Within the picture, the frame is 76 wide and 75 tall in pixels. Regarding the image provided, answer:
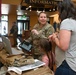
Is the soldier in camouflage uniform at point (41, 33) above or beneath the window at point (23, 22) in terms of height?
above

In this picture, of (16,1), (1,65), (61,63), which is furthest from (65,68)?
(16,1)

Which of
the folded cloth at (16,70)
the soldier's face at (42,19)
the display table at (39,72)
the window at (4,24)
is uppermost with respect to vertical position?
the soldier's face at (42,19)

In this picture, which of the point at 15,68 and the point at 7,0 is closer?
the point at 15,68

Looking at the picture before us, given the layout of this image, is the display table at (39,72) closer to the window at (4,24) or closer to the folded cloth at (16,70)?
the folded cloth at (16,70)

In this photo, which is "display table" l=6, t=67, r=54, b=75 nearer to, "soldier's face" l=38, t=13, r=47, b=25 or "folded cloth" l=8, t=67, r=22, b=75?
"folded cloth" l=8, t=67, r=22, b=75

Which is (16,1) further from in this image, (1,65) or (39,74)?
(39,74)

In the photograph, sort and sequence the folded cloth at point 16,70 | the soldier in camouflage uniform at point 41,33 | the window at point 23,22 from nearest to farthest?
the folded cloth at point 16,70 < the soldier in camouflage uniform at point 41,33 < the window at point 23,22

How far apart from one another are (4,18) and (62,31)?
1862cm

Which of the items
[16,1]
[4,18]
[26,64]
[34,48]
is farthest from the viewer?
[4,18]

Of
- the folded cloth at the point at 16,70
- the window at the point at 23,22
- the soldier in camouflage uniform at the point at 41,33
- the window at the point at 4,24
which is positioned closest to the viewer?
the folded cloth at the point at 16,70

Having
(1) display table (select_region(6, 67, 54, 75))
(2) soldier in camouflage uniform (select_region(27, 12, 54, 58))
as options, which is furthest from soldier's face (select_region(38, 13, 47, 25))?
(1) display table (select_region(6, 67, 54, 75))

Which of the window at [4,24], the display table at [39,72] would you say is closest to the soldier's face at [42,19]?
the display table at [39,72]

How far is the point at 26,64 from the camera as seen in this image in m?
1.83

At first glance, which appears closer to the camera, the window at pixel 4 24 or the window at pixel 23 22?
the window at pixel 4 24
